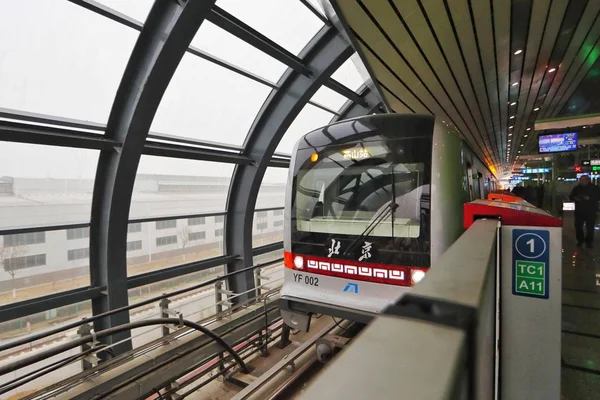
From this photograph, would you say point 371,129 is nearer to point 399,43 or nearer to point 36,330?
point 399,43

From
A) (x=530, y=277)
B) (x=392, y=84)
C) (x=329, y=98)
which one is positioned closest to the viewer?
(x=530, y=277)

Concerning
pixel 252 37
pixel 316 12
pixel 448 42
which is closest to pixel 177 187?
pixel 252 37

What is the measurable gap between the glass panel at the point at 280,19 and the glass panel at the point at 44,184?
343 cm

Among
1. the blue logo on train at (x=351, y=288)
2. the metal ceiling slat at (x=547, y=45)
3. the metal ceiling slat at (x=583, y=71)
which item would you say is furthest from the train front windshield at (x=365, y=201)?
the metal ceiling slat at (x=583, y=71)

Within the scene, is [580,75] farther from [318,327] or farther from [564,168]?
[318,327]

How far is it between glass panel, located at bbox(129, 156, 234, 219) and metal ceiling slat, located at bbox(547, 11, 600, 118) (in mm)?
8310

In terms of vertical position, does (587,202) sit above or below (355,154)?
below

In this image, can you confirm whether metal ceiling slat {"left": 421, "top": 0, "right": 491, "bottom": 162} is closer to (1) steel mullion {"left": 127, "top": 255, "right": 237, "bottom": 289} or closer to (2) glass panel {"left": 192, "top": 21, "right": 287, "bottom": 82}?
(2) glass panel {"left": 192, "top": 21, "right": 287, "bottom": 82}

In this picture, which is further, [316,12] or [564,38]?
→ [564,38]

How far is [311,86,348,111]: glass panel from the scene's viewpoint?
9.19m

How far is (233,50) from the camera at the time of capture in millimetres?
6016

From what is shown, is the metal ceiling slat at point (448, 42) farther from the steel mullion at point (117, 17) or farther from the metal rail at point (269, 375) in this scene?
the metal rail at point (269, 375)

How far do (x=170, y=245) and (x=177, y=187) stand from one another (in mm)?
1269

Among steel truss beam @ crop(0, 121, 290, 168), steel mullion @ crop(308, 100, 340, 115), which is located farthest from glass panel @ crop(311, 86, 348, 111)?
steel truss beam @ crop(0, 121, 290, 168)
